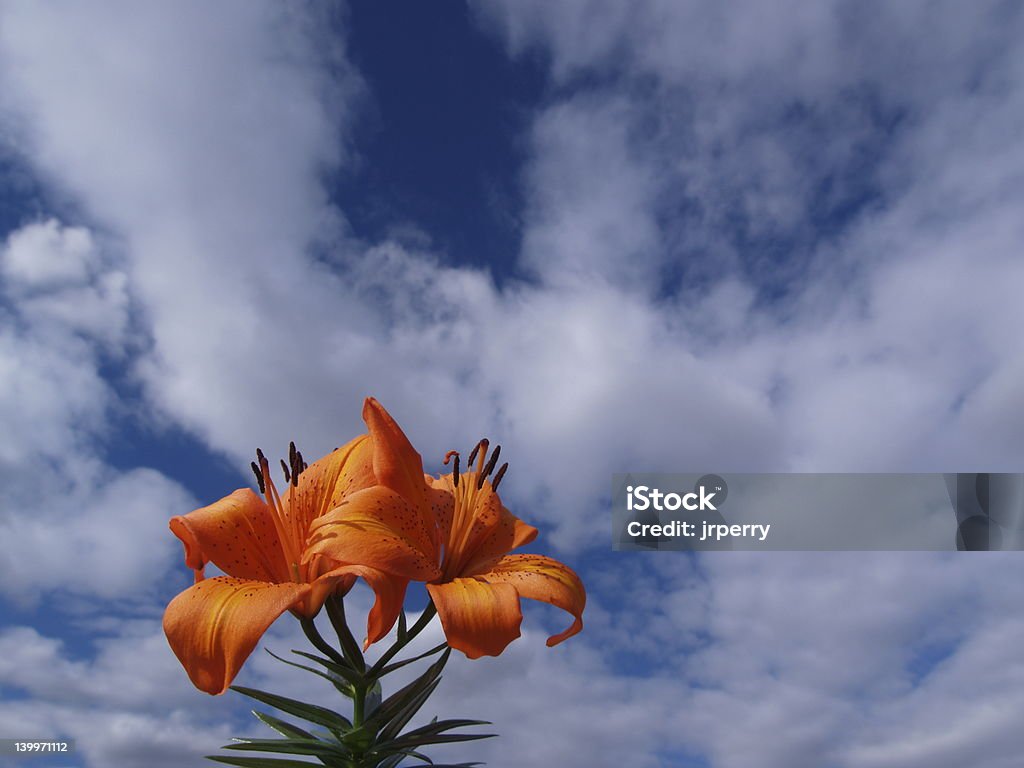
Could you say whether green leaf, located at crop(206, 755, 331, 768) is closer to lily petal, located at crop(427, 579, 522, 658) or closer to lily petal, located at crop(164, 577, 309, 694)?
lily petal, located at crop(164, 577, 309, 694)

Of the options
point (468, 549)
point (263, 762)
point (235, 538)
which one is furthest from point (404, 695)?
point (235, 538)

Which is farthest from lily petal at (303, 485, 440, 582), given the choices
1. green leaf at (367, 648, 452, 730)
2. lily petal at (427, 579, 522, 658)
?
green leaf at (367, 648, 452, 730)

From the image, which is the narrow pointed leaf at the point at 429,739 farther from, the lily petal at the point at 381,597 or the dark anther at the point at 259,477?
the dark anther at the point at 259,477

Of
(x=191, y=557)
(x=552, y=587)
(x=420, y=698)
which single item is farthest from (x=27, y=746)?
(x=552, y=587)

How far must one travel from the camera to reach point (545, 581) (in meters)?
2.34

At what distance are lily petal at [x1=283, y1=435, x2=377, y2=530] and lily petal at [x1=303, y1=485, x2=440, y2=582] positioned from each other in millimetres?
348

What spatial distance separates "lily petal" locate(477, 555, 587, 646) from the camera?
2.29 m

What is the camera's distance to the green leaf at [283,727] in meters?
2.30

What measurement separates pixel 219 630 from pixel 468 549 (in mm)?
826

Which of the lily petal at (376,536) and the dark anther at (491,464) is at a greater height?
the dark anther at (491,464)

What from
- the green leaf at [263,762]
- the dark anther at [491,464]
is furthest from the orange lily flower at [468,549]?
the green leaf at [263,762]

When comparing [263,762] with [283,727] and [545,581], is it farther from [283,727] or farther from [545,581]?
[545,581]

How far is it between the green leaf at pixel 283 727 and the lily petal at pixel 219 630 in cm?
29

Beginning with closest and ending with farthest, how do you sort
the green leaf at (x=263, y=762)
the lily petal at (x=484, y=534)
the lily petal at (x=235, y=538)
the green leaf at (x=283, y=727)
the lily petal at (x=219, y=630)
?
1. the lily petal at (x=219, y=630)
2. the green leaf at (x=263, y=762)
3. the green leaf at (x=283, y=727)
4. the lily petal at (x=235, y=538)
5. the lily petal at (x=484, y=534)
